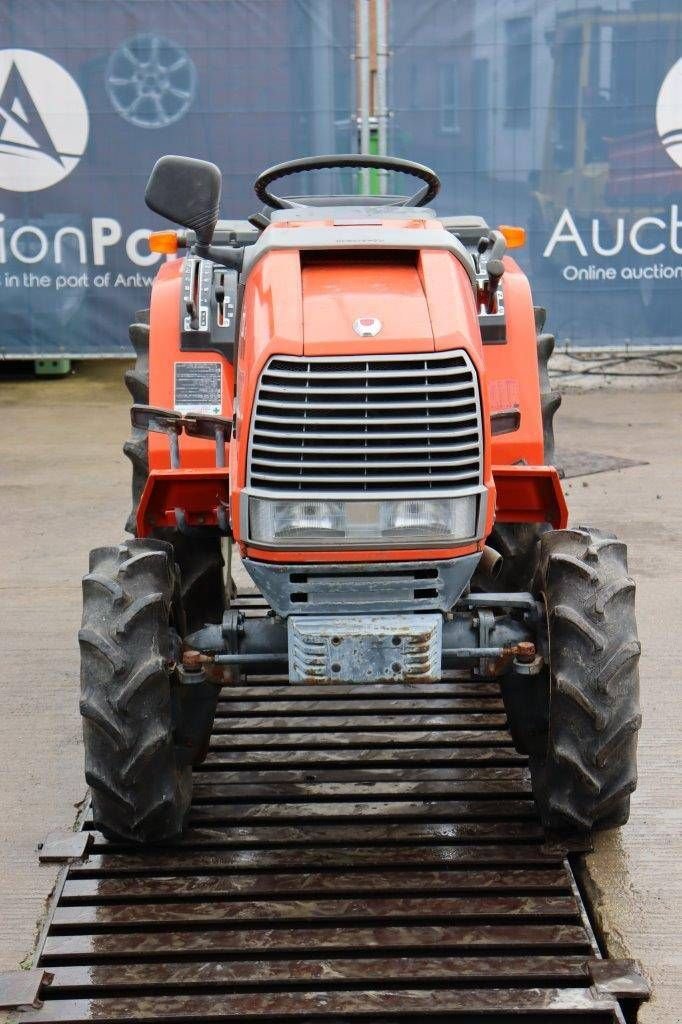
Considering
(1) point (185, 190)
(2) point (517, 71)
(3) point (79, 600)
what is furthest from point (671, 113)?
(1) point (185, 190)

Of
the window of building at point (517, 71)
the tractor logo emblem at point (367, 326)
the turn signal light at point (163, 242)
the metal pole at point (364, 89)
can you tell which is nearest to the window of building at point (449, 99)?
the window of building at point (517, 71)

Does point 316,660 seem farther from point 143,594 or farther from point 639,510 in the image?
point 639,510

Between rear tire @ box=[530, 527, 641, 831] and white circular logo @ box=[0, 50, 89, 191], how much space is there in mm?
6723

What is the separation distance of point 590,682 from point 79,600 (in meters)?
2.81

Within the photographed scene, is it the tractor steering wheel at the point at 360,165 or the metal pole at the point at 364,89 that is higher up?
the metal pole at the point at 364,89

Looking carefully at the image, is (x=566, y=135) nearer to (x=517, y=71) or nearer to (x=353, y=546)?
(x=517, y=71)

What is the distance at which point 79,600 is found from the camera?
18.4 feet

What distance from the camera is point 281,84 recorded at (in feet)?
30.0

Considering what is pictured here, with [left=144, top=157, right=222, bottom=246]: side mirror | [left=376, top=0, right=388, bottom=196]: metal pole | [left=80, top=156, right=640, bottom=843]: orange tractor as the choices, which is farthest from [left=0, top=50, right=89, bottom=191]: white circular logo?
[left=144, top=157, right=222, bottom=246]: side mirror

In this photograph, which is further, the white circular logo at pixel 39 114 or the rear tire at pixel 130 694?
the white circular logo at pixel 39 114

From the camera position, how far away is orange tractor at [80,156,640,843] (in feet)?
10.4

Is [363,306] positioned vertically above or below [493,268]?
below

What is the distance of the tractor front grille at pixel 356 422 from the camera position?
3164mm

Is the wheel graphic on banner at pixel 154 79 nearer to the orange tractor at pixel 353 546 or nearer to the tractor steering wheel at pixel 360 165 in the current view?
the tractor steering wheel at pixel 360 165
